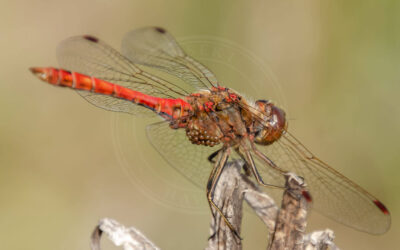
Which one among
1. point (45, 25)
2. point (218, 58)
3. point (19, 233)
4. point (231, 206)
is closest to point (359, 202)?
point (231, 206)

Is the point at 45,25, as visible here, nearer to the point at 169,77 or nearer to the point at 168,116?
the point at 169,77

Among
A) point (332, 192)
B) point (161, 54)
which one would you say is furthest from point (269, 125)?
point (161, 54)

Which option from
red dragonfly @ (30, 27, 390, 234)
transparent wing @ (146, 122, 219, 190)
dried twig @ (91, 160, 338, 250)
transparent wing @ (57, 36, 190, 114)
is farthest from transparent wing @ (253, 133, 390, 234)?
transparent wing @ (57, 36, 190, 114)

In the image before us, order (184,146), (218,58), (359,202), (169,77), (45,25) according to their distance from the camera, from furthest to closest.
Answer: (45,25)
(218,58)
(169,77)
(184,146)
(359,202)

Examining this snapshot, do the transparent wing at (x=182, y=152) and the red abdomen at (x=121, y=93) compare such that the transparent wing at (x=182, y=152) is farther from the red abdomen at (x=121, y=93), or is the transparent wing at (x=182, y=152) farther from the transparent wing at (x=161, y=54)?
the transparent wing at (x=161, y=54)

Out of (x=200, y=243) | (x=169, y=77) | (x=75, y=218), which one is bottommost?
(x=75, y=218)

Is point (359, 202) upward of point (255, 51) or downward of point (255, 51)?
downward

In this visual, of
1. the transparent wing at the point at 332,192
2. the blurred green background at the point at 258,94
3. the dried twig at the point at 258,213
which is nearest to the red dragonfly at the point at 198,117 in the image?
the transparent wing at the point at 332,192
